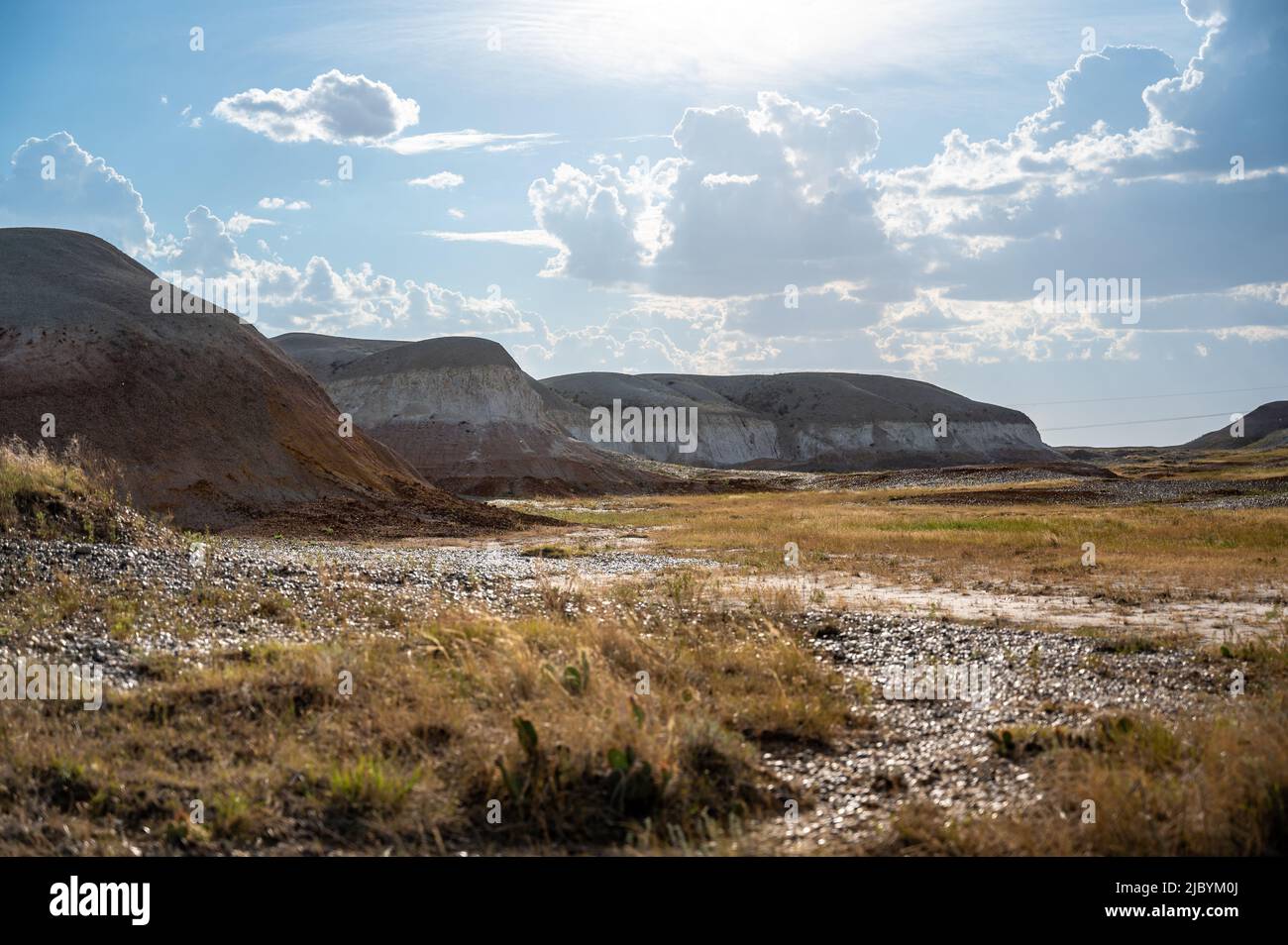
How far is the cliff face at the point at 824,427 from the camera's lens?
493ft

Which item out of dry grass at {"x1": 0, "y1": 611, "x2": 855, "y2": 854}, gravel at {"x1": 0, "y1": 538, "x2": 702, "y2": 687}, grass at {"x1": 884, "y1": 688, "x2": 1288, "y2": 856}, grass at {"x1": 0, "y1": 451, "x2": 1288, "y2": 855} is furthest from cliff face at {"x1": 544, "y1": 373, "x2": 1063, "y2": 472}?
grass at {"x1": 884, "y1": 688, "x2": 1288, "y2": 856}

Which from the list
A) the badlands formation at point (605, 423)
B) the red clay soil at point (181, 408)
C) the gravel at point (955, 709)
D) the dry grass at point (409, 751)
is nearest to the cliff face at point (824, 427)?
the badlands formation at point (605, 423)

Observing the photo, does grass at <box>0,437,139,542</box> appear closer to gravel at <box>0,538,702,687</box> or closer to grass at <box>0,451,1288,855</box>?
gravel at <box>0,538,702,687</box>

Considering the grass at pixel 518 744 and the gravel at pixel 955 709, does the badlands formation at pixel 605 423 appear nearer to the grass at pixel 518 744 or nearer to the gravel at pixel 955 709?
the gravel at pixel 955 709

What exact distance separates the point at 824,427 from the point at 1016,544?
13375 centimetres

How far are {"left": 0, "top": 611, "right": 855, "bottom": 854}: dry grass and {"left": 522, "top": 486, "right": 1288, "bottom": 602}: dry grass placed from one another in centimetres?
1214

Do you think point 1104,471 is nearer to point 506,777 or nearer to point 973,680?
point 973,680

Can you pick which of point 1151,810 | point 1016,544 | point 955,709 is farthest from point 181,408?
point 1151,810

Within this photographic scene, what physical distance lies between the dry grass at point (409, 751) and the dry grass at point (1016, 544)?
39.8 feet

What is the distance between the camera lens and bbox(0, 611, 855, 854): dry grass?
7141mm

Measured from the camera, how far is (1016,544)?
2944cm
